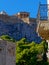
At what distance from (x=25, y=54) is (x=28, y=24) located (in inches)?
1798

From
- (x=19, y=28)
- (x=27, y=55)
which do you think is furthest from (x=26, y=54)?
(x=19, y=28)

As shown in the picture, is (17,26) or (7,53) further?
(17,26)

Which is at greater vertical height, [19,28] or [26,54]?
[26,54]

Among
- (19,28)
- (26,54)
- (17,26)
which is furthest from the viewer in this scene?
(17,26)

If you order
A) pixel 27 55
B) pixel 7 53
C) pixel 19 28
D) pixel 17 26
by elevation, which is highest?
pixel 7 53

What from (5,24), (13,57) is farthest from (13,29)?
(13,57)

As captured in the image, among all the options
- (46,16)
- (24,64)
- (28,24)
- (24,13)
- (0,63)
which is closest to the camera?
(46,16)

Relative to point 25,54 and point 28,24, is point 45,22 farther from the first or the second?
point 28,24

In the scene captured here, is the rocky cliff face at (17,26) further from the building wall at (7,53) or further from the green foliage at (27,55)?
the building wall at (7,53)

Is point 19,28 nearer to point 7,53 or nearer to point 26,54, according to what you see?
point 26,54

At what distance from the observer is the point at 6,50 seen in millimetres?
11844

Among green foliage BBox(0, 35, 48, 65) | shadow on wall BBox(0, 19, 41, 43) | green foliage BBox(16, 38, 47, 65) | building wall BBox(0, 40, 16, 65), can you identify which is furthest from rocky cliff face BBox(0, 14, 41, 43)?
building wall BBox(0, 40, 16, 65)

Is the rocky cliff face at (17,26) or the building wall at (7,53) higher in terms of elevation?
the building wall at (7,53)

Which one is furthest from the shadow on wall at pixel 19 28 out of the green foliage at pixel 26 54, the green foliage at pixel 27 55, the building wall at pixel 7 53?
the building wall at pixel 7 53
